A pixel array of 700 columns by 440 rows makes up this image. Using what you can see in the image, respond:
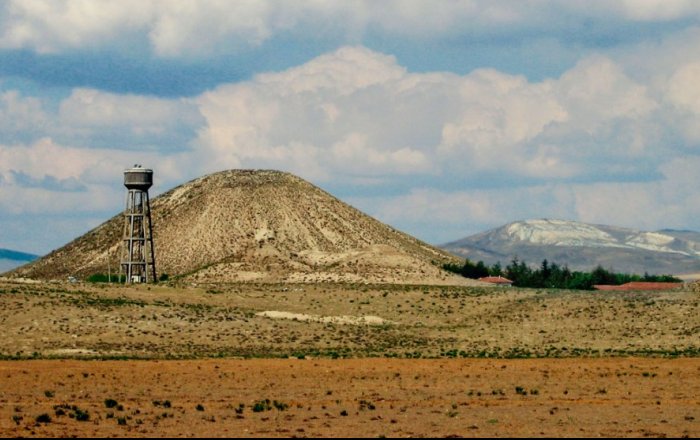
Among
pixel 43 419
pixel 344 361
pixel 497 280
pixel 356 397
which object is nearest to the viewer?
pixel 43 419

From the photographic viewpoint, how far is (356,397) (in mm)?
52250

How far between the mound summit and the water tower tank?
1587 cm

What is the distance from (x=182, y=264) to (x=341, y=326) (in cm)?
6544

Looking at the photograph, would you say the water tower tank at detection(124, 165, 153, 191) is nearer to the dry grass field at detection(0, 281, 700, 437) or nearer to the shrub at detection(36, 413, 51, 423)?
the dry grass field at detection(0, 281, 700, 437)

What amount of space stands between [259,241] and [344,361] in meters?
90.6

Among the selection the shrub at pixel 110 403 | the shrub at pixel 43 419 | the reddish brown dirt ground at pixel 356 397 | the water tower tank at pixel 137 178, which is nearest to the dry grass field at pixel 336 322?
the reddish brown dirt ground at pixel 356 397

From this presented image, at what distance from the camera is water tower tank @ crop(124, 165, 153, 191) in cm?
12425

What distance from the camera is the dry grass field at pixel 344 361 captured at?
145 ft

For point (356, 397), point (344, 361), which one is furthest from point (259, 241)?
point (356, 397)

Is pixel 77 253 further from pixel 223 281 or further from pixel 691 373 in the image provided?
pixel 691 373

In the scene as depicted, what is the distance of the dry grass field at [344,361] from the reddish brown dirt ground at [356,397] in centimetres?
13

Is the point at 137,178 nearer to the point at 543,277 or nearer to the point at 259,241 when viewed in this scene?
the point at 259,241

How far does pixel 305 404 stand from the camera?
49656 millimetres

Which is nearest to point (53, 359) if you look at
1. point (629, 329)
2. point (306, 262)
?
point (629, 329)
